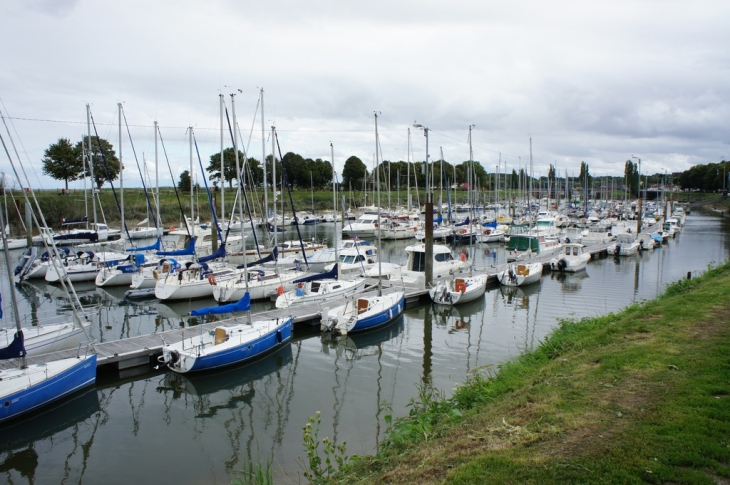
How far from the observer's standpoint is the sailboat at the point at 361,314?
21734 mm

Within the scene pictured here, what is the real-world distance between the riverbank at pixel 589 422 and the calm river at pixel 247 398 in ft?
10.2

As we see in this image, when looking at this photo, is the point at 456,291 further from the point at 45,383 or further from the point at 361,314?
the point at 45,383

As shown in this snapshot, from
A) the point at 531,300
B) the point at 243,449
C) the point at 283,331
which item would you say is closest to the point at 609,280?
the point at 531,300

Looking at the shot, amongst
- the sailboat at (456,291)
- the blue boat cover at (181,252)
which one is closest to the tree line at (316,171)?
the blue boat cover at (181,252)

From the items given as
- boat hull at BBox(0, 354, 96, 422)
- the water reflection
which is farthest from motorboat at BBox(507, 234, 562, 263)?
the water reflection

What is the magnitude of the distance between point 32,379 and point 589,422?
47.4 ft

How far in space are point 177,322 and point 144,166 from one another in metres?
32.5

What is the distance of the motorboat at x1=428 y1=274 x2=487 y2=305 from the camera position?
87.0 ft

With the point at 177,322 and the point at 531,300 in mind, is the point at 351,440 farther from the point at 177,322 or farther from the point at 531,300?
the point at 531,300

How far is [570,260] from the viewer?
3766cm

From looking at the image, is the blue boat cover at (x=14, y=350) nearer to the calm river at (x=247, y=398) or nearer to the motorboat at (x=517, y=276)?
the calm river at (x=247, y=398)

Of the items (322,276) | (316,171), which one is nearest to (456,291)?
(322,276)

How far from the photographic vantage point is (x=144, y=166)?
52.1m

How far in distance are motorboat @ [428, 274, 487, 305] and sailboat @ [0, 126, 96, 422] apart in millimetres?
16620
